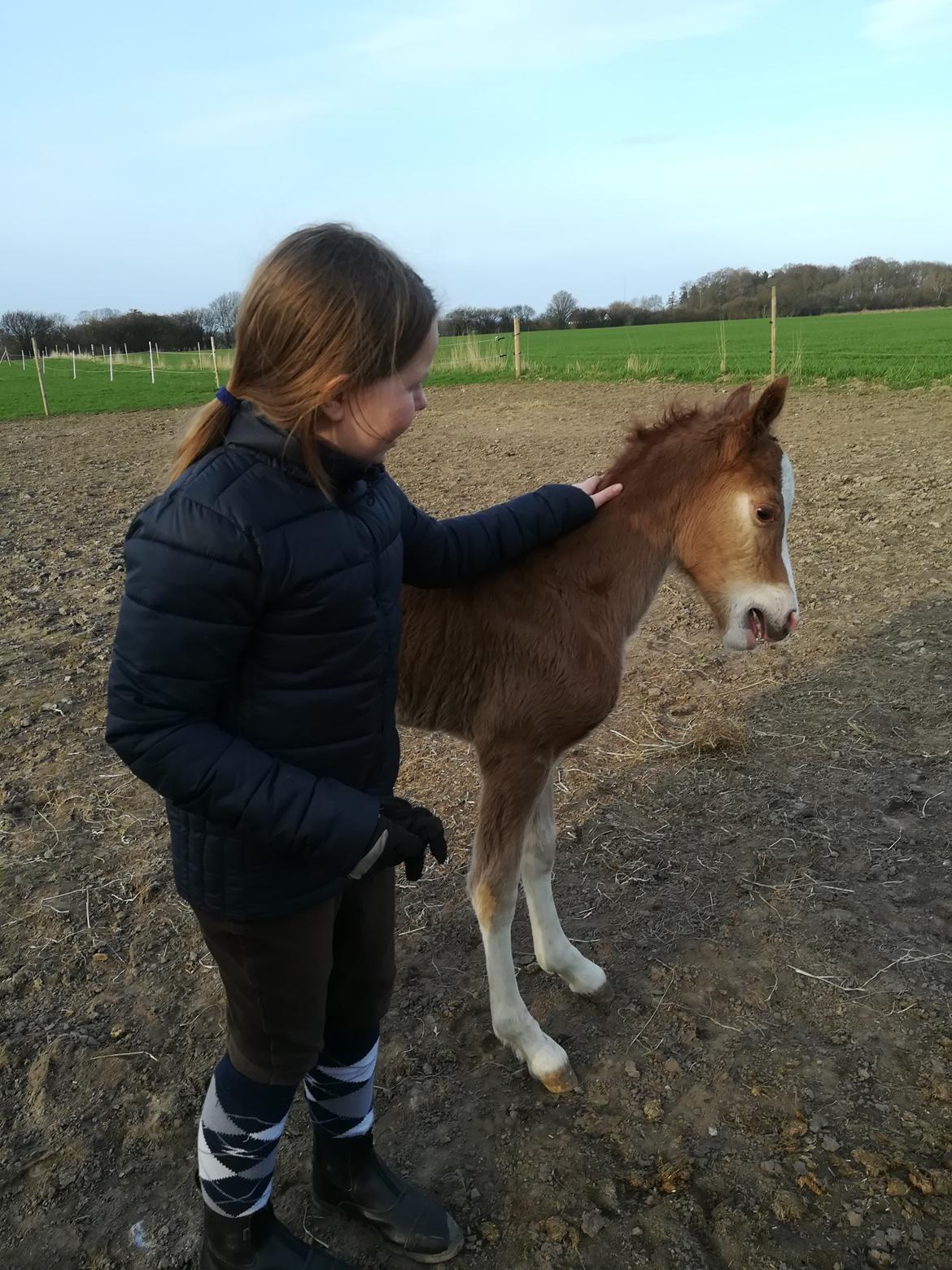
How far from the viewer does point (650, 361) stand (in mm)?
27766

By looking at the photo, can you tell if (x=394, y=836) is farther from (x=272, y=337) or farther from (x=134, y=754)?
(x=272, y=337)

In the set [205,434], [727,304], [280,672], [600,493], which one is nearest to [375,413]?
[205,434]

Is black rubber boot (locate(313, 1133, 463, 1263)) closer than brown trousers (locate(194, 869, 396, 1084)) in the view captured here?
No

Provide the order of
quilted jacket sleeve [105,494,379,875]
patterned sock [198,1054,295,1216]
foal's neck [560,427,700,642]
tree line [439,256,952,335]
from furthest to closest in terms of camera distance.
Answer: tree line [439,256,952,335] → foal's neck [560,427,700,642] → patterned sock [198,1054,295,1216] → quilted jacket sleeve [105,494,379,875]

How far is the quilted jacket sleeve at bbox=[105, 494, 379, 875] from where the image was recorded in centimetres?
152

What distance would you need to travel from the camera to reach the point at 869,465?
10.2 metres

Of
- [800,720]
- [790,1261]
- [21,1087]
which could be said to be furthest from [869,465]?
[21,1087]

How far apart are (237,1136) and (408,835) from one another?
84cm

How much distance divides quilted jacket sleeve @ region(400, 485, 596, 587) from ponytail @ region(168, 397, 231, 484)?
2.06ft

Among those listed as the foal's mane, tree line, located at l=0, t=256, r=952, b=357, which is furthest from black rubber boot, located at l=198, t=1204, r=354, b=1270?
tree line, located at l=0, t=256, r=952, b=357

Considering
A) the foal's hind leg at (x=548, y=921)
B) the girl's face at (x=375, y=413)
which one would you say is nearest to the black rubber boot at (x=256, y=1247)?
the foal's hind leg at (x=548, y=921)

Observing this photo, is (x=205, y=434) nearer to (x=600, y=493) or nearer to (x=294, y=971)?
(x=294, y=971)

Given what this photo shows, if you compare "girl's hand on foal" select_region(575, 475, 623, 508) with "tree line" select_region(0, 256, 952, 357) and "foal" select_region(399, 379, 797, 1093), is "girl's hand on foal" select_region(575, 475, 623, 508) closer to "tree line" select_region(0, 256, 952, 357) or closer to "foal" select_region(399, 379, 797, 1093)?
"foal" select_region(399, 379, 797, 1093)

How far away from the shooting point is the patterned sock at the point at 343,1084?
7.07ft
